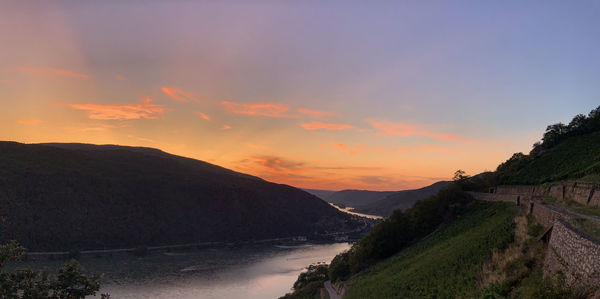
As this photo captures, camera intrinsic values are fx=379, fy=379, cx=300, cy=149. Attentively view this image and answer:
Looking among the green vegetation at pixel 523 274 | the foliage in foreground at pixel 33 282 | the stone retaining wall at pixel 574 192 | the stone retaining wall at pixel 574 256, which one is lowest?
the foliage in foreground at pixel 33 282

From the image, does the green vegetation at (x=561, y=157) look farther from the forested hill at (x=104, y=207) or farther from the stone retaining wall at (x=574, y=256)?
the forested hill at (x=104, y=207)

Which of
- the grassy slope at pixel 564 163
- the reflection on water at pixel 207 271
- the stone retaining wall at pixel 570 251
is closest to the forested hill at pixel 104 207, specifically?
the reflection on water at pixel 207 271

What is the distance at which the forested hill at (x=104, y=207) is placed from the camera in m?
131

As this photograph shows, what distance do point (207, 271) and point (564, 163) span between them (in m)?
96.1

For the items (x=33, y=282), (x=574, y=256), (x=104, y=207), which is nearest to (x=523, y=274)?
→ (x=574, y=256)

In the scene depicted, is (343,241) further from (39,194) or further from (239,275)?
(39,194)

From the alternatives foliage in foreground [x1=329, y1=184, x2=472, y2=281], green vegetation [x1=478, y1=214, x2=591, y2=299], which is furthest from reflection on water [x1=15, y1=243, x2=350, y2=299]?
green vegetation [x1=478, y1=214, x2=591, y2=299]

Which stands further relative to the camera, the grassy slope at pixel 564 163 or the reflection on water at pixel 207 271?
the reflection on water at pixel 207 271

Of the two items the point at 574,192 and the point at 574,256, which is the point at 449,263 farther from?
the point at 574,256

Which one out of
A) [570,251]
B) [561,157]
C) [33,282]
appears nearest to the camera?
[570,251]

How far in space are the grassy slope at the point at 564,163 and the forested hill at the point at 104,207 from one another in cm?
13482

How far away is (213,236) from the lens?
554 ft

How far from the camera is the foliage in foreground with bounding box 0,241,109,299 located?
76.6ft

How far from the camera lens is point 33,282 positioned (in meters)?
25.7
